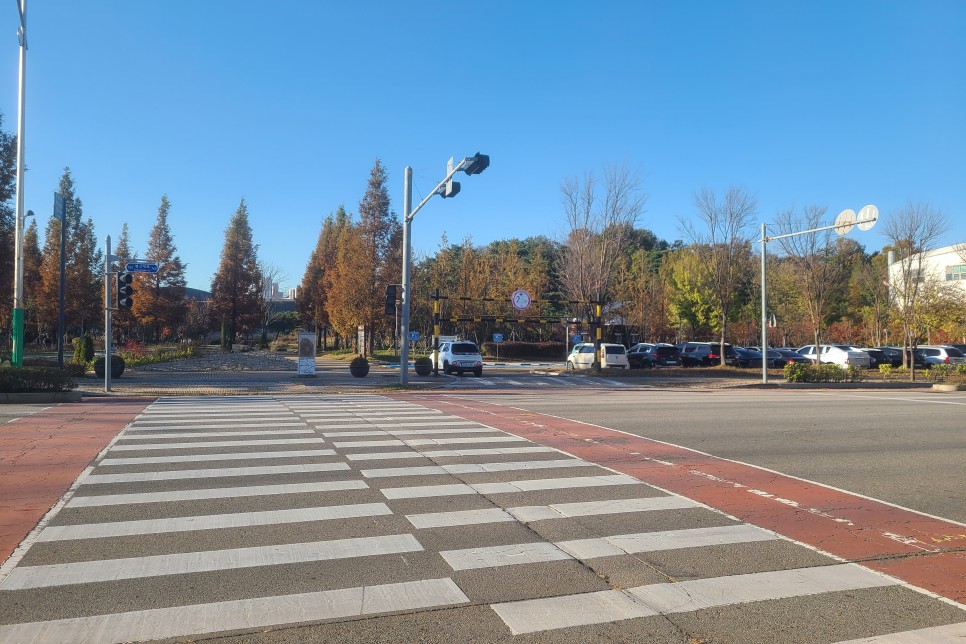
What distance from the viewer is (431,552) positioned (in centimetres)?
571

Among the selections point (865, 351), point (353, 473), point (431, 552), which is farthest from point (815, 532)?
point (865, 351)

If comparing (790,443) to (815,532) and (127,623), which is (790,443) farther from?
(127,623)

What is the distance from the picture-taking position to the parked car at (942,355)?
4234 cm

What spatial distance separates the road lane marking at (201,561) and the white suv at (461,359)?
28.0m

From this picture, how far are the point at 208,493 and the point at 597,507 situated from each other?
14.2ft

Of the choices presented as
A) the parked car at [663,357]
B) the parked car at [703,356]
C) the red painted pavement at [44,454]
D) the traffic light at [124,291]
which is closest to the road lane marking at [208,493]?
the red painted pavement at [44,454]

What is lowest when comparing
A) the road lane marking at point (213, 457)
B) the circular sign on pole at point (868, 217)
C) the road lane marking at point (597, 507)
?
the road lane marking at point (597, 507)

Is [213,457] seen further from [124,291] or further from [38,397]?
[124,291]

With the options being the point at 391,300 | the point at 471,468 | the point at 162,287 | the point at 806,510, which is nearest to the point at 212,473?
the point at 471,468

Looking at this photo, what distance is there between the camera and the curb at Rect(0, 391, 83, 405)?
17.7 meters

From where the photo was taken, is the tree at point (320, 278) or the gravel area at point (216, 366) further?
the tree at point (320, 278)

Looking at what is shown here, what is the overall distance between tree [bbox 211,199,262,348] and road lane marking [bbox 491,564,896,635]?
6326cm

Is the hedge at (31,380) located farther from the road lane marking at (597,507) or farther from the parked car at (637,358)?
the parked car at (637,358)

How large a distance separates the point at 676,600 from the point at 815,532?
8.39ft
